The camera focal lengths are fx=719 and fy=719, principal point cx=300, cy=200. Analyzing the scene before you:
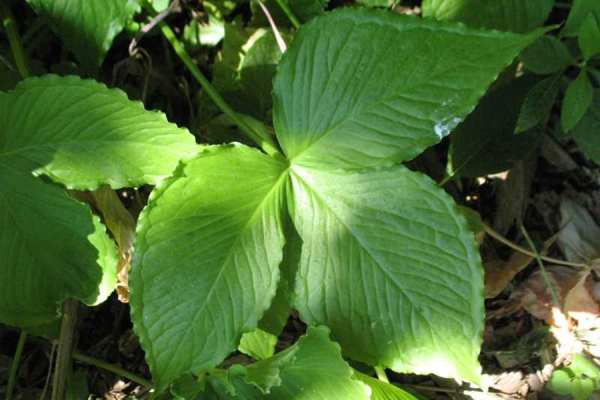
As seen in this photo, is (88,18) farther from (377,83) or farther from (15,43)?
(377,83)

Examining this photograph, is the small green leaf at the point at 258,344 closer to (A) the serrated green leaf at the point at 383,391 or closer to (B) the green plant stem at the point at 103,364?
(A) the serrated green leaf at the point at 383,391

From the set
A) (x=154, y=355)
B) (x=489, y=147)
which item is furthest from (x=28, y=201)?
(x=489, y=147)

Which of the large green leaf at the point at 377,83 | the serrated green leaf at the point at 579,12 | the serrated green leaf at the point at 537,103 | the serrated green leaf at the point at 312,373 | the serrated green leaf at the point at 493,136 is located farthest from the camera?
the serrated green leaf at the point at 493,136

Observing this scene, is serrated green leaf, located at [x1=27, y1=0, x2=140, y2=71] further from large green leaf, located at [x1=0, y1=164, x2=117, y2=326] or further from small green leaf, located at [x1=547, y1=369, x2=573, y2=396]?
small green leaf, located at [x1=547, y1=369, x2=573, y2=396]

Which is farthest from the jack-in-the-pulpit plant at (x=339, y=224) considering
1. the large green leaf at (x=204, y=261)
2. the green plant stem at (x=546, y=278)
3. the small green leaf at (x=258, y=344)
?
the green plant stem at (x=546, y=278)

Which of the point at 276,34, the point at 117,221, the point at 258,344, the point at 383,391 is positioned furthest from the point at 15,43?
the point at 383,391

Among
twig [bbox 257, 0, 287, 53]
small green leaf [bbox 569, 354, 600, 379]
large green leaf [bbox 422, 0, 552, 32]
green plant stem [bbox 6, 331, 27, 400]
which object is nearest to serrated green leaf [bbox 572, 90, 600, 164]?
large green leaf [bbox 422, 0, 552, 32]
